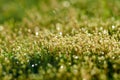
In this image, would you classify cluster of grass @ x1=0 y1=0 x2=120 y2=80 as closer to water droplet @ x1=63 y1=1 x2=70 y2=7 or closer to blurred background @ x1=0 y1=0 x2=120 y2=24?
blurred background @ x1=0 y1=0 x2=120 y2=24

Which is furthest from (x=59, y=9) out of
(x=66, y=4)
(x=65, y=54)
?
(x=65, y=54)

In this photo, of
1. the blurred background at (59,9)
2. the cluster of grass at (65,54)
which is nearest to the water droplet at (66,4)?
the blurred background at (59,9)

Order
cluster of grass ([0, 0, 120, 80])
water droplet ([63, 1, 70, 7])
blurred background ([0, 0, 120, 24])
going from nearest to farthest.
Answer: cluster of grass ([0, 0, 120, 80])
blurred background ([0, 0, 120, 24])
water droplet ([63, 1, 70, 7])

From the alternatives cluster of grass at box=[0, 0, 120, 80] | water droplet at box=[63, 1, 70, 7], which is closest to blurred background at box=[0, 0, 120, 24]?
water droplet at box=[63, 1, 70, 7]

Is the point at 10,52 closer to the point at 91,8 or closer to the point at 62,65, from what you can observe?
the point at 62,65

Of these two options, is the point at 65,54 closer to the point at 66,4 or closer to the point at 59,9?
the point at 59,9

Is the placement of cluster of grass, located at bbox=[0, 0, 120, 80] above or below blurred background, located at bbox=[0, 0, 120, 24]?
below

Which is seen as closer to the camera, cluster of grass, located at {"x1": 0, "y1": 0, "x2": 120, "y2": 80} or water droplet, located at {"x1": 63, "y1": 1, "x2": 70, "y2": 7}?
cluster of grass, located at {"x1": 0, "y1": 0, "x2": 120, "y2": 80}

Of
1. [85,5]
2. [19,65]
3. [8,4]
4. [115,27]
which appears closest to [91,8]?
[85,5]

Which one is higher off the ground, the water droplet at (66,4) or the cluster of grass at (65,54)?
the water droplet at (66,4)

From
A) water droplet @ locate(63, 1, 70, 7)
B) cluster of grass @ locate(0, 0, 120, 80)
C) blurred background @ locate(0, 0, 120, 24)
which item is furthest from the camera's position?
water droplet @ locate(63, 1, 70, 7)

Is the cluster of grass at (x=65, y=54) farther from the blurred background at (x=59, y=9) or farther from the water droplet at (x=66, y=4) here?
the water droplet at (x=66, y=4)

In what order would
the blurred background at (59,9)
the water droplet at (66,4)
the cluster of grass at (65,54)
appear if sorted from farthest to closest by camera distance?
the water droplet at (66,4) → the blurred background at (59,9) → the cluster of grass at (65,54)
